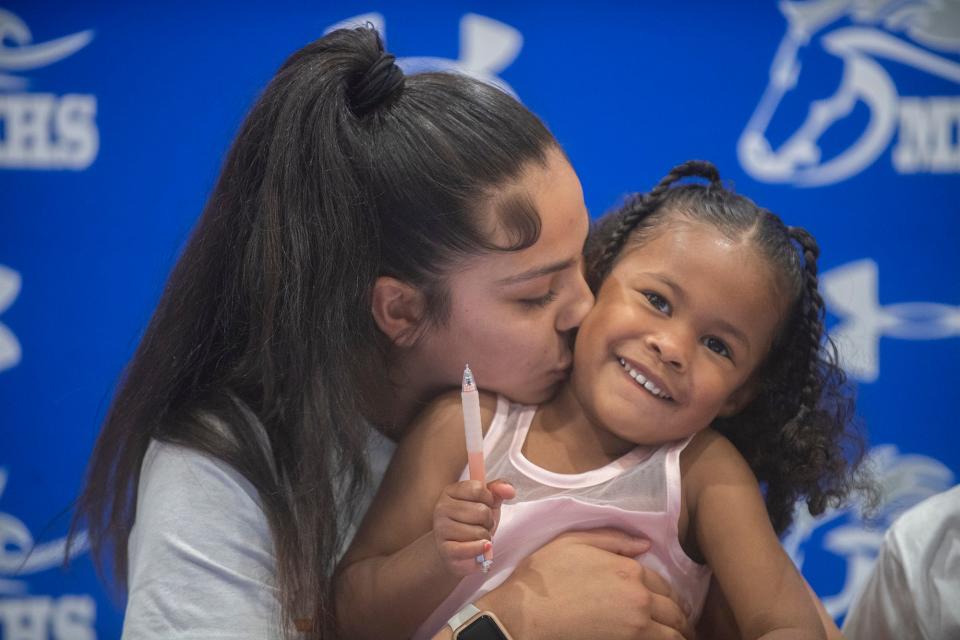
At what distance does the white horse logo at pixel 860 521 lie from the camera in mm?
2410

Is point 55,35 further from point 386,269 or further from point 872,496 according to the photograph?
point 872,496

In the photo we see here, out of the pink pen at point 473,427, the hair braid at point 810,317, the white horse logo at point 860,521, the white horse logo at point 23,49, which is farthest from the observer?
the white horse logo at point 860,521

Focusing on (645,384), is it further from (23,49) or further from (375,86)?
(23,49)

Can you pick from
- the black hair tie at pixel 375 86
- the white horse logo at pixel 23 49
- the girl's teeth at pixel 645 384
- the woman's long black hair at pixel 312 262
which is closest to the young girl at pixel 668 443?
the girl's teeth at pixel 645 384

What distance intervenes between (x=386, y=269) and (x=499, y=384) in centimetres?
22

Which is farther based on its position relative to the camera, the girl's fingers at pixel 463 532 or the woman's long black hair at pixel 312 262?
the woman's long black hair at pixel 312 262

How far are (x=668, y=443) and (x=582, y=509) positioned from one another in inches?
6.3

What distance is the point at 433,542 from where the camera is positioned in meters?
1.24

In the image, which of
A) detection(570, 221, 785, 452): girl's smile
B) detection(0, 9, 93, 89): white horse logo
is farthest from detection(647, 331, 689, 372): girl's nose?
detection(0, 9, 93, 89): white horse logo

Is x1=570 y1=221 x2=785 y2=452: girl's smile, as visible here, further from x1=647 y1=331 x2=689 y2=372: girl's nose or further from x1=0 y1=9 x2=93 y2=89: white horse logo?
x1=0 y1=9 x2=93 y2=89: white horse logo

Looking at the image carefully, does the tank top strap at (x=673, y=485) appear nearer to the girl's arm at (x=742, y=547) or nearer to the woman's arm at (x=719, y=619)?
the girl's arm at (x=742, y=547)

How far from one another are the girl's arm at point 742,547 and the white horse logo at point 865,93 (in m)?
1.14

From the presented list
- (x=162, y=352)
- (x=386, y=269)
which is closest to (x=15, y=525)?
(x=162, y=352)

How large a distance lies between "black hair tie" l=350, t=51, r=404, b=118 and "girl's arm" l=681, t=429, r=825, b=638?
628 mm
